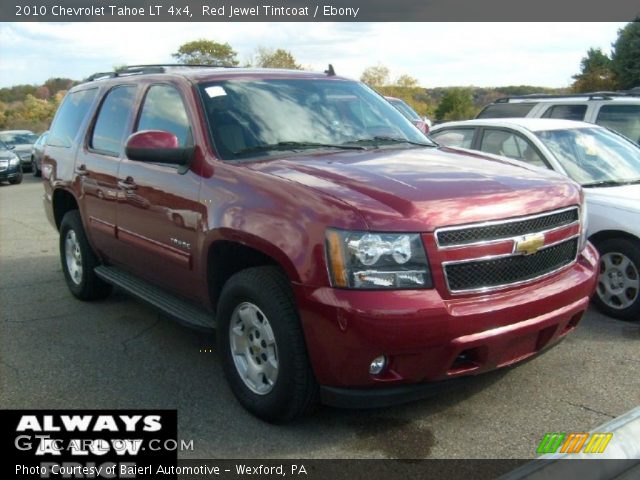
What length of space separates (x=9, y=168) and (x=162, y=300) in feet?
55.7

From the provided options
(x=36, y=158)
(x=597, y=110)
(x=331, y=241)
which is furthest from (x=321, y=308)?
(x=36, y=158)

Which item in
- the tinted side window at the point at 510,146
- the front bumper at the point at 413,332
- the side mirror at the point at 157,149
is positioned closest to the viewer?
the front bumper at the point at 413,332

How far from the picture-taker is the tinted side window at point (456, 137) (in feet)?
22.6

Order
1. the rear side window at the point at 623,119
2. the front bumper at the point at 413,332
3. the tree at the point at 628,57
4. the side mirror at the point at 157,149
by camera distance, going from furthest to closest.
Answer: the tree at the point at 628,57 < the rear side window at the point at 623,119 < the side mirror at the point at 157,149 < the front bumper at the point at 413,332

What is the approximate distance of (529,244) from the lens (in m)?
3.32

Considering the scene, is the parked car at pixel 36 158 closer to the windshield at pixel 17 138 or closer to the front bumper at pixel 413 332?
the windshield at pixel 17 138

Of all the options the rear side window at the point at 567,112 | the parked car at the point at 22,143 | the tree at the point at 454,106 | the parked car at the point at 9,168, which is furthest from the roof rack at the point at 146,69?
the tree at the point at 454,106

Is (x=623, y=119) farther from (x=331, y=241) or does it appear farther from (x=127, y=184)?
(x=331, y=241)

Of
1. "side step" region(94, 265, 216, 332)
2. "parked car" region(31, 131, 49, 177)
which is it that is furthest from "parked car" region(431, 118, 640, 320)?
"parked car" region(31, 131, 49, 177)

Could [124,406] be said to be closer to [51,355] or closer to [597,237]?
[51,355]

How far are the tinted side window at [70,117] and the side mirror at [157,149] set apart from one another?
6.76 feet

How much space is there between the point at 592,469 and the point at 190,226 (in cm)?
257

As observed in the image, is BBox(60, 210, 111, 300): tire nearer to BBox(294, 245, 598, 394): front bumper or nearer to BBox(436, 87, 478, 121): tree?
BBox(294, 245, 598, 394): front bumper

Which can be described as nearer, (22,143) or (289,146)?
(289,146)
